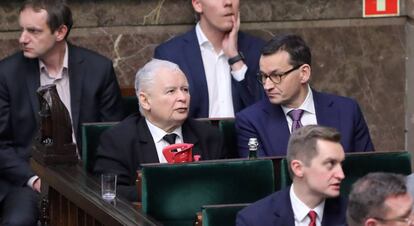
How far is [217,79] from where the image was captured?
7.43 metres

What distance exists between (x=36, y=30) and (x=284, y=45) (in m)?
1.29

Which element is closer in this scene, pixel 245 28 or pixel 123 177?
Result: pixel 123 177

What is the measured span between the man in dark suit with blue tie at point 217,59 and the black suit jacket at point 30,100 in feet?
1.20

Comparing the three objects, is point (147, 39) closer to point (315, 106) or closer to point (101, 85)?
point (101, 85)

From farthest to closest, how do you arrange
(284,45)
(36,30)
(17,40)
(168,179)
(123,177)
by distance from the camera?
(17,40) < (36,30) < (284,45) < (123,177) < (168,179)

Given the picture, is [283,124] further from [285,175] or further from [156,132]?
[285,175]

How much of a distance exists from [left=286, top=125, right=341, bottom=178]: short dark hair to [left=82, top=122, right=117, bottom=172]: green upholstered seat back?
1.32 m

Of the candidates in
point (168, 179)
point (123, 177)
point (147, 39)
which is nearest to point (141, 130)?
point (123, 177)

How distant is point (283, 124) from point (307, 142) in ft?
3.77

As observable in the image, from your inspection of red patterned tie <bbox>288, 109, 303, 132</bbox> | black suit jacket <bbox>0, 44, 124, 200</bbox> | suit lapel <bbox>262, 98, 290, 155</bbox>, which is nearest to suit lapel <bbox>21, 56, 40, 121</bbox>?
black suit jacket <bbox>0, 44, 124, 200</bbox>

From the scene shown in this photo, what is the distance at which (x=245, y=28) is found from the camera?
26.1 feet

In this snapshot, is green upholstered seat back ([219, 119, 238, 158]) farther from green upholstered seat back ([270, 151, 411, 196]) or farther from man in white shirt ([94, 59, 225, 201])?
green upholstered seat back ([270, 151, 411, 196])

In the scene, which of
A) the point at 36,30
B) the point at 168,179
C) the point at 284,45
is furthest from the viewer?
the point at 36,30

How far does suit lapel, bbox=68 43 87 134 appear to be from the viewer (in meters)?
7.15
